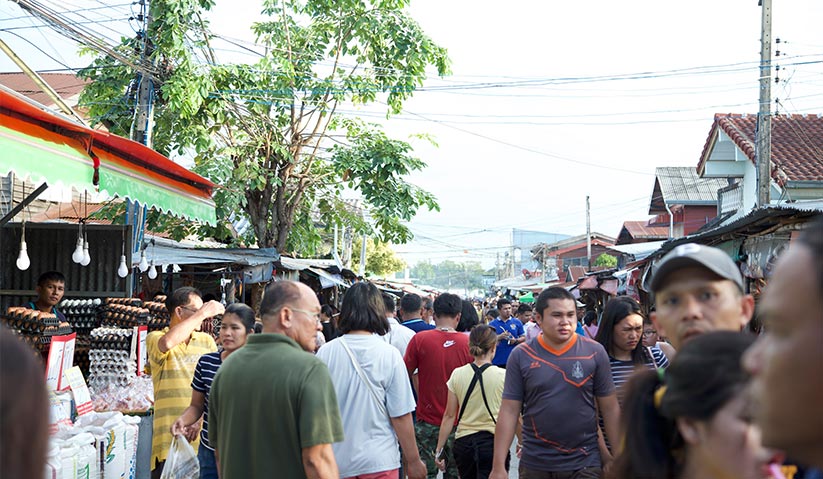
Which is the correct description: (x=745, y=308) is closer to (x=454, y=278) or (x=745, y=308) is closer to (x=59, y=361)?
(x=59, y=361)

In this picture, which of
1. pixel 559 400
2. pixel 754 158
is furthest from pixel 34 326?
pixel 754 158

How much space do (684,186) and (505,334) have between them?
73.6 ft

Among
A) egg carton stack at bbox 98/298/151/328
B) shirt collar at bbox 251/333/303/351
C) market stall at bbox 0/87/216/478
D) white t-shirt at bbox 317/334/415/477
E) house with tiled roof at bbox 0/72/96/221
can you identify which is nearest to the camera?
shirt collar at bbox 251/333/303/351

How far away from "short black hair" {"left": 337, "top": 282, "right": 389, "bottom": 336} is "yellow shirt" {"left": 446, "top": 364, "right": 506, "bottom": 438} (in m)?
1.51

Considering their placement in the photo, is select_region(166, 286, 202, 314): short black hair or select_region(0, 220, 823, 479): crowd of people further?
select_region(166, 286, 202, 314): short black hair

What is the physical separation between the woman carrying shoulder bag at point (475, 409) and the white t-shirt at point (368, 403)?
1.61 meters

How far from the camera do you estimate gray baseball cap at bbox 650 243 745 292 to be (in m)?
2.79

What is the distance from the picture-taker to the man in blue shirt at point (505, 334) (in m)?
11.7

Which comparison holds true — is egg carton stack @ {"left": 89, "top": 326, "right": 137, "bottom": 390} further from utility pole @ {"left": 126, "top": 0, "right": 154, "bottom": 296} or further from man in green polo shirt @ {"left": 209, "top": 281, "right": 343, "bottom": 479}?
man in green polo shirt @ {"left": 209, "top": 281, "right": 343, "bottom": 479}

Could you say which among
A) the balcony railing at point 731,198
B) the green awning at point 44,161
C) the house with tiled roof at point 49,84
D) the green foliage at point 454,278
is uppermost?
the house with tiled roof at point 49,84

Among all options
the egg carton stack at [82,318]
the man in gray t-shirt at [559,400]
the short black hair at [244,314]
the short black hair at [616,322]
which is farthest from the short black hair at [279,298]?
the egg carton stack at [82,318]

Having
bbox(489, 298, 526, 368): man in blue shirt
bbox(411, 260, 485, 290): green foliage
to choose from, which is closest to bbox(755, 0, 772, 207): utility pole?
bbox(489, 298, 526, 368): man in blue shirt

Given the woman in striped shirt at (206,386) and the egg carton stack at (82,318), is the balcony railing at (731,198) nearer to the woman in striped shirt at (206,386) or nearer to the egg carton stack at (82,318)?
the egg carton stack at (82,318)

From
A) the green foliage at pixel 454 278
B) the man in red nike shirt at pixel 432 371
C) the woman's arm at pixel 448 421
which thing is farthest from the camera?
the green foliage at pixel 454 278
